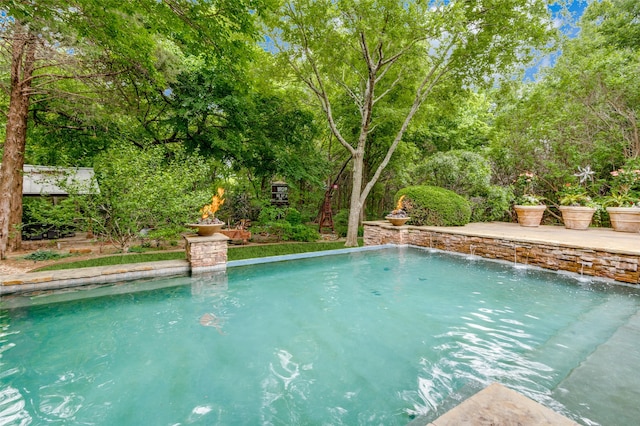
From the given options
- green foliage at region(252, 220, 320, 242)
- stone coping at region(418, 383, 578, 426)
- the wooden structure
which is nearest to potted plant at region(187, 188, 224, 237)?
green foliage at region(252, 220, 320, 242)

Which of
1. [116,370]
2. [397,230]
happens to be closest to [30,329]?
[116,370]

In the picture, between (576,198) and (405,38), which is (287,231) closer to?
(405,38)

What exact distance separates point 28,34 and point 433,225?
10.5 meters

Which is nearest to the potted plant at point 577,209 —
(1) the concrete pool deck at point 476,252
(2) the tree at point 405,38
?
(1) the concrete pool deck at point 476,252

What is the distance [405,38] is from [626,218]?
7474 millimetres

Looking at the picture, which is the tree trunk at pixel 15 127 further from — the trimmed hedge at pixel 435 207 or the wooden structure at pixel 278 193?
the trimmed hedge at pixel 435 207

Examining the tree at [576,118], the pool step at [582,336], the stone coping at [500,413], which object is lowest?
the pool step at [582,336]

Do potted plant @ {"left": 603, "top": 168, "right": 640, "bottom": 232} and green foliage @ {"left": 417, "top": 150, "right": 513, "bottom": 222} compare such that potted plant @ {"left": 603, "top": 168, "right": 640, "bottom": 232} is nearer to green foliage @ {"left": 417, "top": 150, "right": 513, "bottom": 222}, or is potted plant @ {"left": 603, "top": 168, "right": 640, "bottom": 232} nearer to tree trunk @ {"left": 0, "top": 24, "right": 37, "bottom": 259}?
green foliage @ {"left": 417, "top": 150, "right": 513, "bottom": 222}

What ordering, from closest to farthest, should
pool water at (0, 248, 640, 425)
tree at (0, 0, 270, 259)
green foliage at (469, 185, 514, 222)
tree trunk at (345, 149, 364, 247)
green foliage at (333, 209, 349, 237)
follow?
pool water at (0, 248, 640, 425) < tree at (0, 0, 270, 259) < tree trunk at (345, 149, 364, 247) < green foliage at (469, 185, 514, 222) < green foliage at (333, 209, 349, 237)

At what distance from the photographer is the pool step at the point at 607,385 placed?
196 centimetres

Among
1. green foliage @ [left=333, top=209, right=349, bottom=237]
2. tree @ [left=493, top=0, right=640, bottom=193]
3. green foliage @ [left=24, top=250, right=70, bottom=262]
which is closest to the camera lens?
green foliage @ [left=24, top=250, right=70, bottom=262]

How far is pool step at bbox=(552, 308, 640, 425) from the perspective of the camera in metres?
1.96

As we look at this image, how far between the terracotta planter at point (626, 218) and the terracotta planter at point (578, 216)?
1.49 ft

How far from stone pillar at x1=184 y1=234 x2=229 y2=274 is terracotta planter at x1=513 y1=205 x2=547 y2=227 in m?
8.96
